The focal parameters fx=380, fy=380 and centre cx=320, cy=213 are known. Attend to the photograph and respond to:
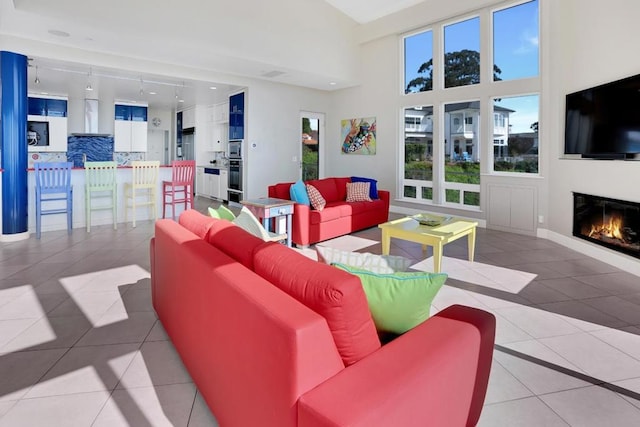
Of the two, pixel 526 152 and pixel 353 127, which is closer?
pixel 526 152

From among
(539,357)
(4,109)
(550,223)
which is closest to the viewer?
(539,357)

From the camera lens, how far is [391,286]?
1441 millimetres

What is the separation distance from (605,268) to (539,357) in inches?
101

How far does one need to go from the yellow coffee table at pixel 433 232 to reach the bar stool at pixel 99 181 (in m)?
4.53

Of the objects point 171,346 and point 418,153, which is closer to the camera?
point 171,346

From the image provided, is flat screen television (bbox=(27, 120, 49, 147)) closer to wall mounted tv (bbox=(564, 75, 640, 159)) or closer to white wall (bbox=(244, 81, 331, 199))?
white wall (bbox=(244, 81, 331, 199))

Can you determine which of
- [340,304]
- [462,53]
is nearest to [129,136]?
[462,53]

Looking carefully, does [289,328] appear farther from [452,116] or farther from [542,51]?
[452,116]

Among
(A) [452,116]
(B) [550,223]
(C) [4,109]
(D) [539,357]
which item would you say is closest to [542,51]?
(A) [452,116]

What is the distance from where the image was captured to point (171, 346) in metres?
2.45

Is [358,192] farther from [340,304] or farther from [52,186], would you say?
[340,304]

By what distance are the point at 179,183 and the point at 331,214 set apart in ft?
10.5

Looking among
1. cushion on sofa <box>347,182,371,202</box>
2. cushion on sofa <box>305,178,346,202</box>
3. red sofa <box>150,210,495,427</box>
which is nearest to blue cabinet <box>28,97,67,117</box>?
cushion on sofa <box>305,178,346,202</box>

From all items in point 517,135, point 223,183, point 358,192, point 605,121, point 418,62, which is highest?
point 418,62
